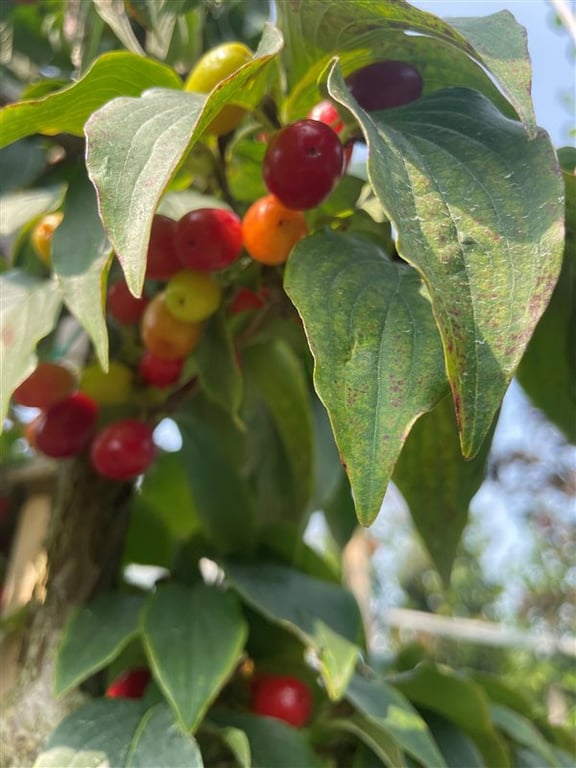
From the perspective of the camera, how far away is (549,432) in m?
2.23

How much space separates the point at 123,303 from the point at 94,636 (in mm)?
199

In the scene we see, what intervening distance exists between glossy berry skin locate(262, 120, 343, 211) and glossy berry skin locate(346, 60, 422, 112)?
0.04 m

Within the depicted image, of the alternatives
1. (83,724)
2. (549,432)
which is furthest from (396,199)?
(549,432)

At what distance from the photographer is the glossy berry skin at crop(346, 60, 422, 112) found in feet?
1.31

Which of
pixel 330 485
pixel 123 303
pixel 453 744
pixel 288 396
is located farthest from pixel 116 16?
pixel 453 744

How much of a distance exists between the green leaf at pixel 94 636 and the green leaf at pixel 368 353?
0.25m

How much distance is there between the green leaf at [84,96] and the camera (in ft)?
1.19

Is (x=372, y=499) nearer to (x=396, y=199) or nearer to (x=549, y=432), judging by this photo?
(x=396, y=199)

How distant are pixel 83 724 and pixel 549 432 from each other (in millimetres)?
2014

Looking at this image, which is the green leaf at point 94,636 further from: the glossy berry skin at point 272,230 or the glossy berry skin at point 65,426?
the glossy berry skin at point 272,230

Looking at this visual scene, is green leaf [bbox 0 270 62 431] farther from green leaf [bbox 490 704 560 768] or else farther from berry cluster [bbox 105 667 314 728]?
green leaf [bbox 490 704 560 768]

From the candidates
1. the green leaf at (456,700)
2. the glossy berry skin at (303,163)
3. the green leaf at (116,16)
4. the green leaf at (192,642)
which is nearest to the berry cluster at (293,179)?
the glossy berry skin at (303,163)

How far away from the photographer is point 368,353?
27 cm

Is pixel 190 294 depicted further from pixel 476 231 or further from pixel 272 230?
pixel 476 231
